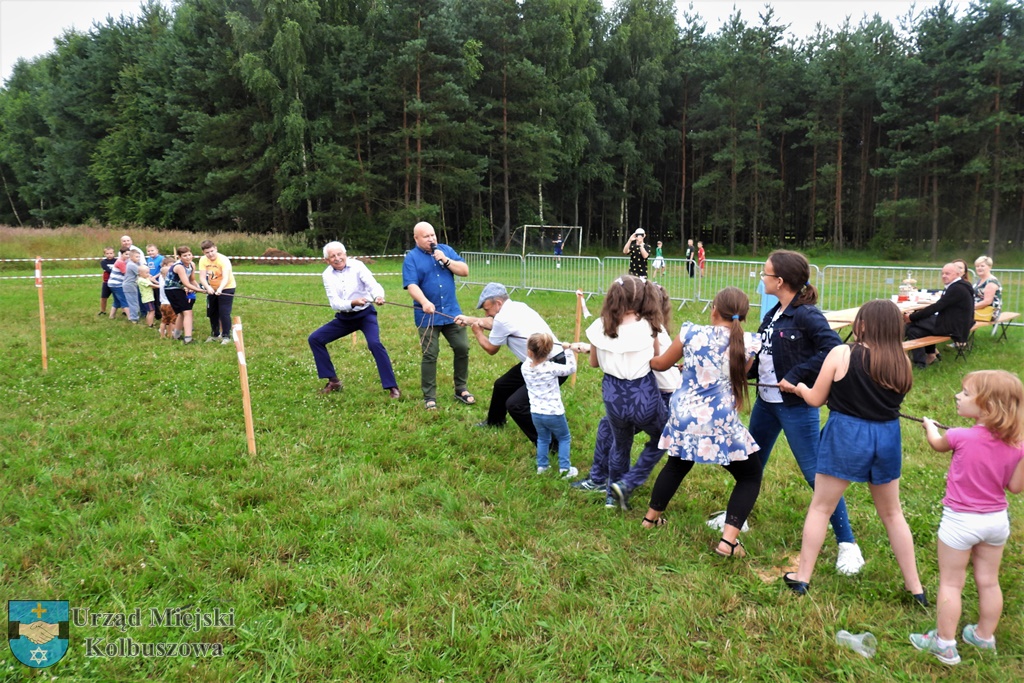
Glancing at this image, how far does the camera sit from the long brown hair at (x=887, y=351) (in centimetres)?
314

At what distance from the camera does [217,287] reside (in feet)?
33.5

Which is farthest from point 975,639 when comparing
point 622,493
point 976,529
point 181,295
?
point 181,295

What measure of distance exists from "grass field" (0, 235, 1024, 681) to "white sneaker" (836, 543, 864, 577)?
0.06m

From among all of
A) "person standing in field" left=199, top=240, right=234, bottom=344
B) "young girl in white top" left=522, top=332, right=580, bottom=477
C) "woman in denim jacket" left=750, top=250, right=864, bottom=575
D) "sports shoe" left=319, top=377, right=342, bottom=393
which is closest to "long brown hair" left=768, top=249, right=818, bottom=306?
"woman in denim jacket" left=750, top=250, right=864, bottom=575

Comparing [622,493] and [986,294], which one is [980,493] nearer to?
[622,493]

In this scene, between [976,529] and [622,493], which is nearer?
[976,529]

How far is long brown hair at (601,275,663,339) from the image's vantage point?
13.8ft

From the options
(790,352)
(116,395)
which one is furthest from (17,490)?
(790,352)

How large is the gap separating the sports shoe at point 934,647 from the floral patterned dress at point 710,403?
1.16 m

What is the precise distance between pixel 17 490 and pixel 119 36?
184 ft

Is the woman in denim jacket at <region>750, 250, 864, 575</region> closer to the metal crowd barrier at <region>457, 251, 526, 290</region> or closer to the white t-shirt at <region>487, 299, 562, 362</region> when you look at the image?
the white t-shirt at <region>487, 299, 562, 362</region>

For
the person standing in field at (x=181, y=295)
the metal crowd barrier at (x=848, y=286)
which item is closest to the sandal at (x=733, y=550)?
the person standing in field at (x=181, y=295)

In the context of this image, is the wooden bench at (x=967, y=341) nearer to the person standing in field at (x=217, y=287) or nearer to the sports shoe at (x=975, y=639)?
the sports shoe at (x=975, y=639)

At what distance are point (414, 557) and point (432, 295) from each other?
361 centimetres
